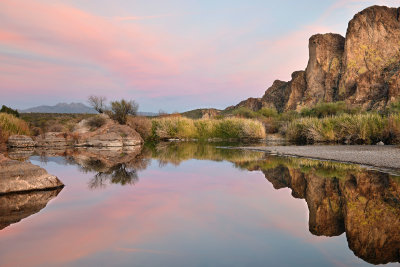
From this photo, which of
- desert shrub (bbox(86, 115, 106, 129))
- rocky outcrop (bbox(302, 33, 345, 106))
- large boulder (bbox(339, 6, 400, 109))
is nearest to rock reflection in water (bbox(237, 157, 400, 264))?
desert shrub (bbox(86, 115, 106, 129))

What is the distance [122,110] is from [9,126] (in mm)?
6854

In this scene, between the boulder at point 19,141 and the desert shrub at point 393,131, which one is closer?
the desert shrub at point 393,131

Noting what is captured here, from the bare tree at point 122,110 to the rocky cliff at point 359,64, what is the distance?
38228mm

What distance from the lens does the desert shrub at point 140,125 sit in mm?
20375

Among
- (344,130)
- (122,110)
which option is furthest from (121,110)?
(344,130)

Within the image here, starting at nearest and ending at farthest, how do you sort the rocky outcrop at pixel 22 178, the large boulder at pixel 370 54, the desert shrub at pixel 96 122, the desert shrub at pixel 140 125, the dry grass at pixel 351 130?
the rocky outcrop at pixel 22 178
the dry grass at pixel 351 130
the desert shrub at pixel 96 122
the desert shrub at pixel 140 125
the large boulder at pixel 370 54

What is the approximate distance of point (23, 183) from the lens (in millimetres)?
4754

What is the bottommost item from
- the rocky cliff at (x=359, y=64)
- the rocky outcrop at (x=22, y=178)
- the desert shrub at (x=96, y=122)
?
the rocky outcrop at (x=22, y=178)

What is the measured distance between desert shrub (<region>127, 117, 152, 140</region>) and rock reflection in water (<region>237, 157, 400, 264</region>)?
1490 cm

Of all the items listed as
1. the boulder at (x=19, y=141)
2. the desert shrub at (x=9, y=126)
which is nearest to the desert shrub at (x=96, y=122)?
the desert shrub at (x=9, y=126)

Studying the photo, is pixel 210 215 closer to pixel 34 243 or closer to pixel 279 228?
pixel 279 228

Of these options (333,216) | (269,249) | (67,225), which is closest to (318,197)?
(333,216)

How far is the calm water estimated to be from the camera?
2404 millimetres

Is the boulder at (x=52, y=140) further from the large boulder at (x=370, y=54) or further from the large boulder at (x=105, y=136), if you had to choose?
the large boulder at (x=370, y=54)
